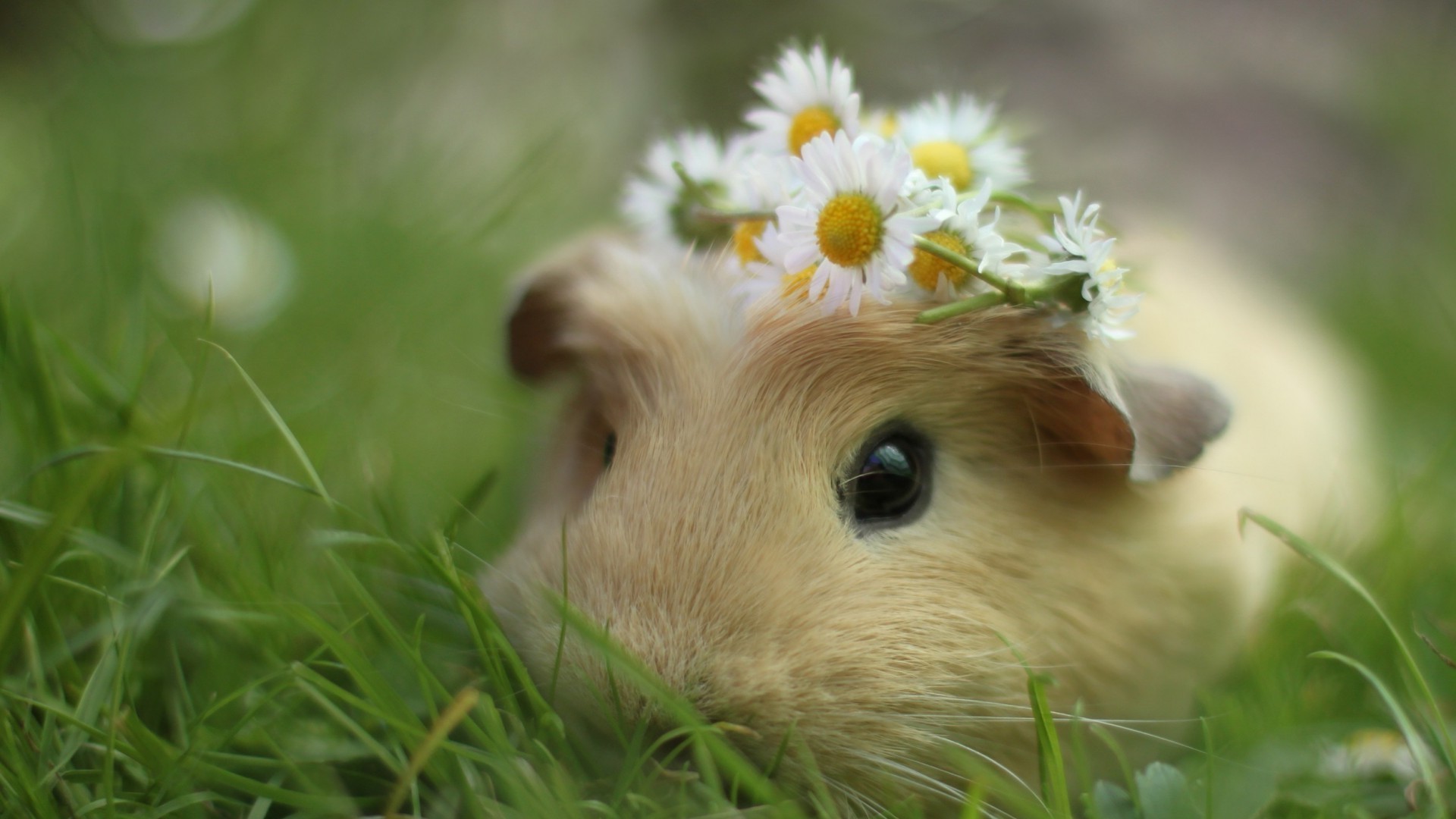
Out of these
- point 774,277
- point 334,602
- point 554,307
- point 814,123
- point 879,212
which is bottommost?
point 334,602

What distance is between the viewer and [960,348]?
1625mm

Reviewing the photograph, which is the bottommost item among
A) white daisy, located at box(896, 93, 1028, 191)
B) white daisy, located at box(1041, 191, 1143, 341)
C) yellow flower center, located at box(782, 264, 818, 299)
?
yellow flower center, located at box(782, 264, 818, 299)

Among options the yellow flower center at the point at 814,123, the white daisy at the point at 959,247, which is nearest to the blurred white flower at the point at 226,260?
the yellow flower center at the point at 814,123

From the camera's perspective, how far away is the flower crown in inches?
57.1

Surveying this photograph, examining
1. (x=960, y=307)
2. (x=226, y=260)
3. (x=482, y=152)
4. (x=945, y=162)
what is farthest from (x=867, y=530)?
(x=482, y=152)

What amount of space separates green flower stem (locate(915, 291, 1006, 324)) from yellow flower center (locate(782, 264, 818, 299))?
7.7 inches

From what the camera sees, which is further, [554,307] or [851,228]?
[554,307]

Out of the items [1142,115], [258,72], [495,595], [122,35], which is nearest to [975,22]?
[1142,115]

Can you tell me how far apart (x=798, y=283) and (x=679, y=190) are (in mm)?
433

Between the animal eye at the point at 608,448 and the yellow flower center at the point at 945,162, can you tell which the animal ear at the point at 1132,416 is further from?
the animal eye at the point at 608,448

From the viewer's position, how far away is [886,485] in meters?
1.62

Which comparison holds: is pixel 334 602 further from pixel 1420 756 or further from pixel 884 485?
pixel 1420 756

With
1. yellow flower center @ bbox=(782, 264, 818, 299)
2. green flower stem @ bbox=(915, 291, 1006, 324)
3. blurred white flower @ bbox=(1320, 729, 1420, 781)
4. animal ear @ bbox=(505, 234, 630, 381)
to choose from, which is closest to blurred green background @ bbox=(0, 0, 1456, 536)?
animal ear @ bbox=(505, 234, 630, 381)

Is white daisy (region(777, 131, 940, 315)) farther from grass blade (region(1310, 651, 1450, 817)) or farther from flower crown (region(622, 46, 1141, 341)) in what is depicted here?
grass blade (region(1310, 651, 1450, 817))
